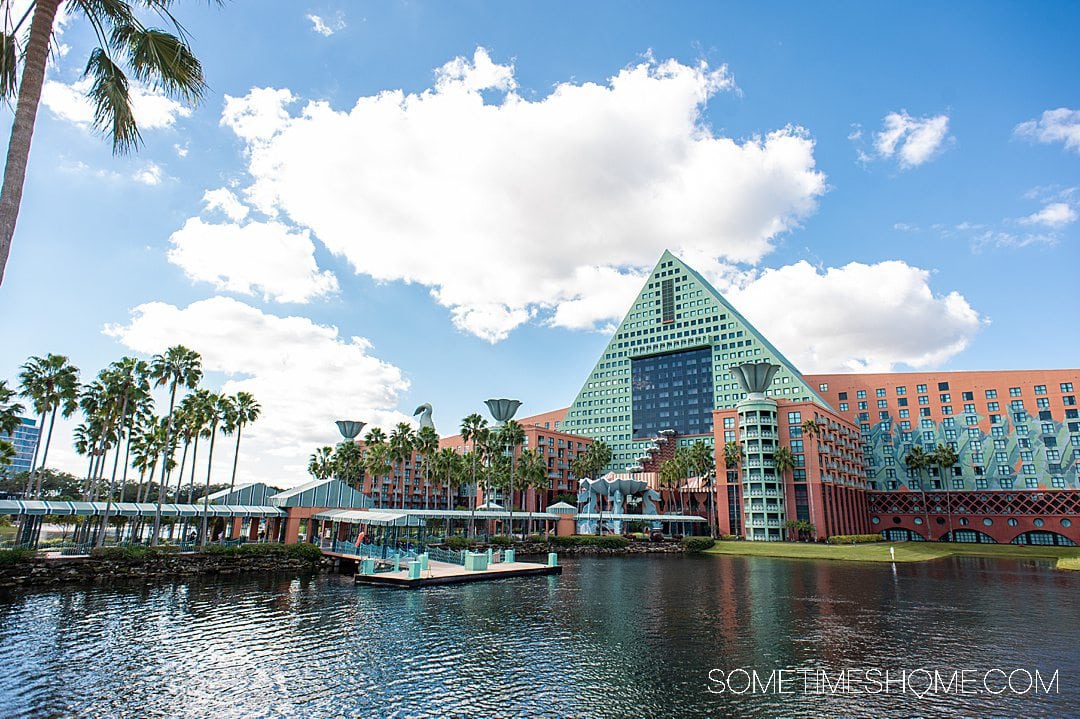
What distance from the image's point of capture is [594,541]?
268 ft

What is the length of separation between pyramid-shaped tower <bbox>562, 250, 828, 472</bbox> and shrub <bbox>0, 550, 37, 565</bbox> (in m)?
118

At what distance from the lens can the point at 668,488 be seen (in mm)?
117188

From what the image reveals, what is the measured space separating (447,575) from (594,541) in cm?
4190

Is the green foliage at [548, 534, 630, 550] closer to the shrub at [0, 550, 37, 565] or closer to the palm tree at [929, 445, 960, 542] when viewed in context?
the shrub at [0, 550, 37, 565]

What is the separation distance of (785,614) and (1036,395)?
108442mm

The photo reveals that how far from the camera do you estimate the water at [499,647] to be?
17.1 m

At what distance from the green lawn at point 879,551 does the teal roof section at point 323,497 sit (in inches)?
1941

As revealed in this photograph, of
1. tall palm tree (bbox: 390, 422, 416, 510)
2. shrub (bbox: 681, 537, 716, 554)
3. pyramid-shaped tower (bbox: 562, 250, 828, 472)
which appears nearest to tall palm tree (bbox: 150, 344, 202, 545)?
tall palm tree (bbox: 390, 422, 416, 510)

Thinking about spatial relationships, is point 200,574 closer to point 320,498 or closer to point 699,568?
point 320,498

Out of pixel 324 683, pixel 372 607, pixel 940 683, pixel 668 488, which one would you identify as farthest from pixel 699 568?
pixel 668 488

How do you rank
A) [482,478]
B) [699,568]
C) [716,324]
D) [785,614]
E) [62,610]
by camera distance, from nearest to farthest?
[62,610]
[785,614]
[699,568]
[482,478]
[716,324]

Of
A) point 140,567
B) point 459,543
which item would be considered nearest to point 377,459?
point 459,543

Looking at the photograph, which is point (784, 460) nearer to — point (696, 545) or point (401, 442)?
point (696, 545)

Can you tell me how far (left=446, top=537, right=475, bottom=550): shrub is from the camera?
219 feet
